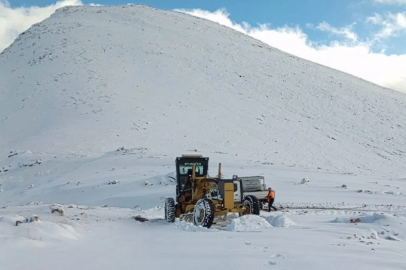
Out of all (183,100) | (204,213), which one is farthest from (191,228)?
(183,100)

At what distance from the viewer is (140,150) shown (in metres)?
33.0

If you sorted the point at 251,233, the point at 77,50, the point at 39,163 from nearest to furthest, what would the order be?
the point at 251,233 < the point at 39,163 < the point at 77,50

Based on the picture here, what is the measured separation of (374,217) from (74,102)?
40.7 meters

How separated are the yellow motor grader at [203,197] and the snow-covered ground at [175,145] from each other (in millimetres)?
606

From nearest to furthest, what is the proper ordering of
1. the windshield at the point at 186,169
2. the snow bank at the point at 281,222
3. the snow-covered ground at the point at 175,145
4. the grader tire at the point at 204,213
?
the snow-covered ground at the point at 175,145, the grader tire at the point at 204,213, the snow bank at the point at 281,222, the windshield at the point at 186,169

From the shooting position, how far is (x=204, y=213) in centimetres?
1206

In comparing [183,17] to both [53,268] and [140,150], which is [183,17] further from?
[53,268]

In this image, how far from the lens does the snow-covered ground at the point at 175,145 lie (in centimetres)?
874

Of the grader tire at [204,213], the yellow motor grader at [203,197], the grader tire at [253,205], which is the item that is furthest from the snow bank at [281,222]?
the grader tire at [204,213]

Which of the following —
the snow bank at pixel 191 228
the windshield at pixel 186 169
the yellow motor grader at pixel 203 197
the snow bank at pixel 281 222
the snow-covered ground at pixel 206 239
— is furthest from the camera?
the windshield at pixel 186 169

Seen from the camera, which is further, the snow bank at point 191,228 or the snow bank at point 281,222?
the snow bank at point 281,222

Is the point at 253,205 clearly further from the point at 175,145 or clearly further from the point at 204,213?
the point at 175,145

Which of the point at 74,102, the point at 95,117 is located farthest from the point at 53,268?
the point at 74,102

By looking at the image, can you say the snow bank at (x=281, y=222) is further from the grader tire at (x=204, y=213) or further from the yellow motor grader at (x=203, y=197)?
the grader tire at (x=204, y=213)
